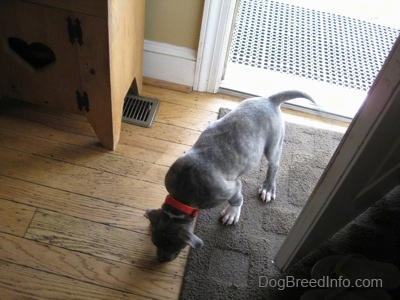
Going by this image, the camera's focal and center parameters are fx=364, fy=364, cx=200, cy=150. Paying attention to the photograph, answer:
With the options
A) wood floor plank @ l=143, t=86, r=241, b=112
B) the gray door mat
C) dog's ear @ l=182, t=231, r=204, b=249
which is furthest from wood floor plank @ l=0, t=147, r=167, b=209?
wood floor plank @ l=143, t=86, r=241, b=112

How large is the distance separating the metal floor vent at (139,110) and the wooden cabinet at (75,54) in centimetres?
15

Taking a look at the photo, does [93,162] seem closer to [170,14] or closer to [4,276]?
[4,276]

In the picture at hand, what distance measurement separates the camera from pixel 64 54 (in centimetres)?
128

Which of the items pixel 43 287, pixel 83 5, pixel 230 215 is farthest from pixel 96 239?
pixel 83 5

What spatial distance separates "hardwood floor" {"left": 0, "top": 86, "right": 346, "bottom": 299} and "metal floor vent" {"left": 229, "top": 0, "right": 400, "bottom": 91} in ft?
1.89

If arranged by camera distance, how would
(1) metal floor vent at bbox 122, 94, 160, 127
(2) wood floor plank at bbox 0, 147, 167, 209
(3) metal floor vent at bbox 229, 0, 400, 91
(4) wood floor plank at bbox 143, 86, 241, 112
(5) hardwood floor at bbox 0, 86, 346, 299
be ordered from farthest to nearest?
(3) metal floor vent at bbox 229, 0, 400, 91 < (4) wood floor plank at bbox 143, 86, 241, 112 < (1) metal floor vent at bbox 122, 94, 160, 127 < (2) wood floor plank at bbox 0, 147, 167, 209 < (5) hardwood floor at bbox 0, 86, 346, 299

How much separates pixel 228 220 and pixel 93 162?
2.00ft

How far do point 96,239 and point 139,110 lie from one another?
0.68 meters

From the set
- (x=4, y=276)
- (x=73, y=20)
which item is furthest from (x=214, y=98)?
(x=4, y=276)

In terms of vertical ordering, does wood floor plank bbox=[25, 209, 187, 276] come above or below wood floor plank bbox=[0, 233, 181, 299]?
above

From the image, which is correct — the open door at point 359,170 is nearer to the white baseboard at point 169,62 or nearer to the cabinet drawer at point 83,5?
the cabinet drawer at point 83,5

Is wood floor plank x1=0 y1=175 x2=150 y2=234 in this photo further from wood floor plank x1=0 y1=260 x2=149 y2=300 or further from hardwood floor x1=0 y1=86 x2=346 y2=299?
wood floor plank x1=0 y1=260 x2=149 y2=300

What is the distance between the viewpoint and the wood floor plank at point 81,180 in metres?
1.43

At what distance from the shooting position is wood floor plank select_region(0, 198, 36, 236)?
128cm
